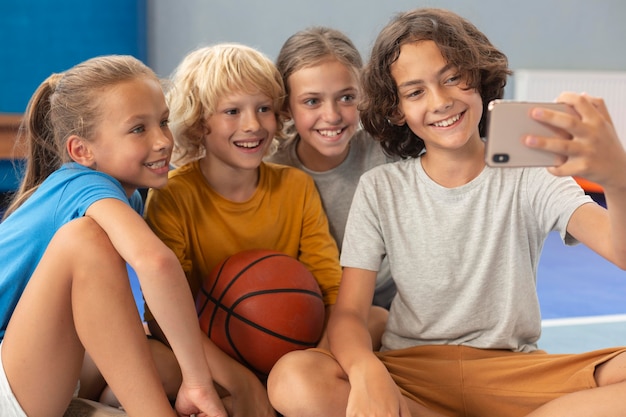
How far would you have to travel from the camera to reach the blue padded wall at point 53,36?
5.14 metres

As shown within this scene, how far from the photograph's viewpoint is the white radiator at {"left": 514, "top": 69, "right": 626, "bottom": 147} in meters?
6.12

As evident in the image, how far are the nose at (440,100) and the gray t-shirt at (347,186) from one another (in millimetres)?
→ 450

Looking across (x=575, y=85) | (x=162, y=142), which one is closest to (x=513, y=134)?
(x=162, y=142)

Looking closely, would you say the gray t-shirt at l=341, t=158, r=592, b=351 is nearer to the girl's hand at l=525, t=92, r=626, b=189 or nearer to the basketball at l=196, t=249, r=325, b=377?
the basketball at l=196, t=249, r=325, b=377

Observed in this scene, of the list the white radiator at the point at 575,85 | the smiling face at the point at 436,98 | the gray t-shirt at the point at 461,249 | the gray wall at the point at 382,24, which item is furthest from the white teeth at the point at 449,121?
the white radiator at the point at 575,85

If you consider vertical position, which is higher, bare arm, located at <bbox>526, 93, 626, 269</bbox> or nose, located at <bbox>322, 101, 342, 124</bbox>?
bare arm, located at <bbox>526, 93, 626, 269</bbox>

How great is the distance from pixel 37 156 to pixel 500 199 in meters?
1.07

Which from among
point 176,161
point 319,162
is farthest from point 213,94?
point 319,162

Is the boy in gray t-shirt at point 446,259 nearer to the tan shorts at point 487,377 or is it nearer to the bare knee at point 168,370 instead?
the tan shorts at point 487,377

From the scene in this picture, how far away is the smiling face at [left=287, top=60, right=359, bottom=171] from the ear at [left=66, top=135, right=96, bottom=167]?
0.57m

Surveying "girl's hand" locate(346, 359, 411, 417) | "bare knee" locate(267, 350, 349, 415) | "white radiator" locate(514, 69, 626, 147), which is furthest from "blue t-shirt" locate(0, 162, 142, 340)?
"white radiator" locate(514, 69, 626, 147)

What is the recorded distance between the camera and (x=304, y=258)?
6.57 ft

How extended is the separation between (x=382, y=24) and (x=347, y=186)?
4000mm

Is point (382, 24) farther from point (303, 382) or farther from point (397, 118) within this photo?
point (303, 382)
